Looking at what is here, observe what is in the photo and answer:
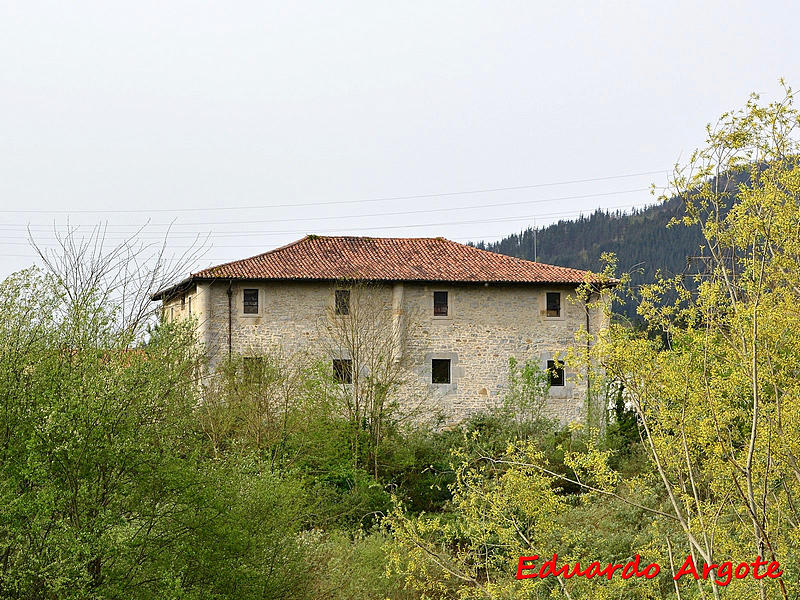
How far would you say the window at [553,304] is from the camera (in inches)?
1072

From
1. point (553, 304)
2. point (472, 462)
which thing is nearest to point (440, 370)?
point (553, 304)

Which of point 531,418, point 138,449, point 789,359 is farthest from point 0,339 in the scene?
point 531,418

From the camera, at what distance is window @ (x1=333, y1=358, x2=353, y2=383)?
24.5m

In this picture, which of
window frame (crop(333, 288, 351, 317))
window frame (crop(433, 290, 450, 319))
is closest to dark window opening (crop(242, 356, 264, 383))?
window frame (crop(333, 288, 351, 317))

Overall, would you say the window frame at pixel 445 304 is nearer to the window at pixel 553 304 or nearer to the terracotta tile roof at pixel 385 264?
the terracotta tile roof at pixel 385 264

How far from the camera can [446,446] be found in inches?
944

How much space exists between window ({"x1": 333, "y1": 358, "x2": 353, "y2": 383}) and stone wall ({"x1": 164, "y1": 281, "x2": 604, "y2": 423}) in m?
0.46

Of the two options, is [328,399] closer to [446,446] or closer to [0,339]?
[446,446]

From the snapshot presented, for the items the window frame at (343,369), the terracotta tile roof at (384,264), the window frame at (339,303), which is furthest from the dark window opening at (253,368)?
the terracotta tile roof at (384,264)

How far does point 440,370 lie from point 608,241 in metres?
46.5

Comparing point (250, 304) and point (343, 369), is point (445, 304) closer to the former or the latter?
point (343, 369)

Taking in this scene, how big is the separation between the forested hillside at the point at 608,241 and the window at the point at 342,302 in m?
34.7

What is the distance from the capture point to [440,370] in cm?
2653

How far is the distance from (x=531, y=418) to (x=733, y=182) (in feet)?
62.7
